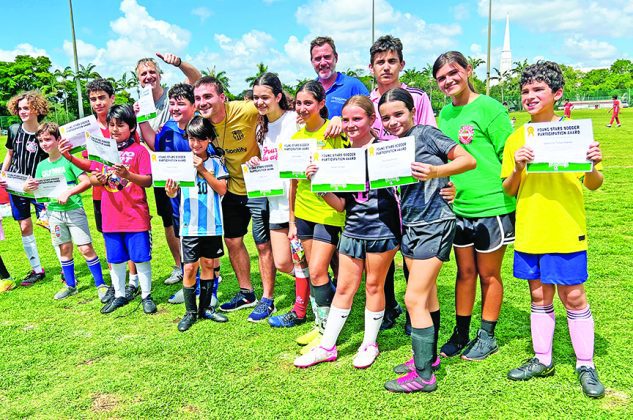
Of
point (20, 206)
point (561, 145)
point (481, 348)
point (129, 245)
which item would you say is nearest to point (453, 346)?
point (481, 348)

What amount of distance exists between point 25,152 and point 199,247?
3.10 m

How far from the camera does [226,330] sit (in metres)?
4.39

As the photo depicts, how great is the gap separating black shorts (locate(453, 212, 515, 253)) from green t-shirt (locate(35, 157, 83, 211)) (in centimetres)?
427

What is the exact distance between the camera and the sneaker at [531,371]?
326cm

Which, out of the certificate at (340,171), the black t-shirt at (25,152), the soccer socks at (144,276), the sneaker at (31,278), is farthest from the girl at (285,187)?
the sneaker at (31,278)

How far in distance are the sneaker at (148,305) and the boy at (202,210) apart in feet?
1.99

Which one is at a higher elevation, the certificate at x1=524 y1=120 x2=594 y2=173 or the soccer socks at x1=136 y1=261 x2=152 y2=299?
the certificate at x1=524 y1=120 x2=594 y2=173

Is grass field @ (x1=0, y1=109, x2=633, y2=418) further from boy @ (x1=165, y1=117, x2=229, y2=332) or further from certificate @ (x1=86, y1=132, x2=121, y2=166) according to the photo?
certificate @ (x1=86, y1=132, x2=121, y2=166)

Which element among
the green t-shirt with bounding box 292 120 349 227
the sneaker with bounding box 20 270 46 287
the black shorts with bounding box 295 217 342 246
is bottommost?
the sneaker with bounding box 20 270 46 287

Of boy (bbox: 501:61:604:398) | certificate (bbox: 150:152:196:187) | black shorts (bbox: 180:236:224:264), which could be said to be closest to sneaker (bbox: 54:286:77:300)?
black shorts (bbox: 180:236:224:264)

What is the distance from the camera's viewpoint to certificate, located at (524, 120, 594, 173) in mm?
2771

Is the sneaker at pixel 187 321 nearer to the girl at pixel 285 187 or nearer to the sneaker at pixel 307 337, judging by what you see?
the girl at pixel 285 187

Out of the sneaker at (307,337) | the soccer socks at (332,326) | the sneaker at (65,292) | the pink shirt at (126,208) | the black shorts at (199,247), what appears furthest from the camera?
the sneaker at (65,292)

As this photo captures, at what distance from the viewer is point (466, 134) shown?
11.0ft
